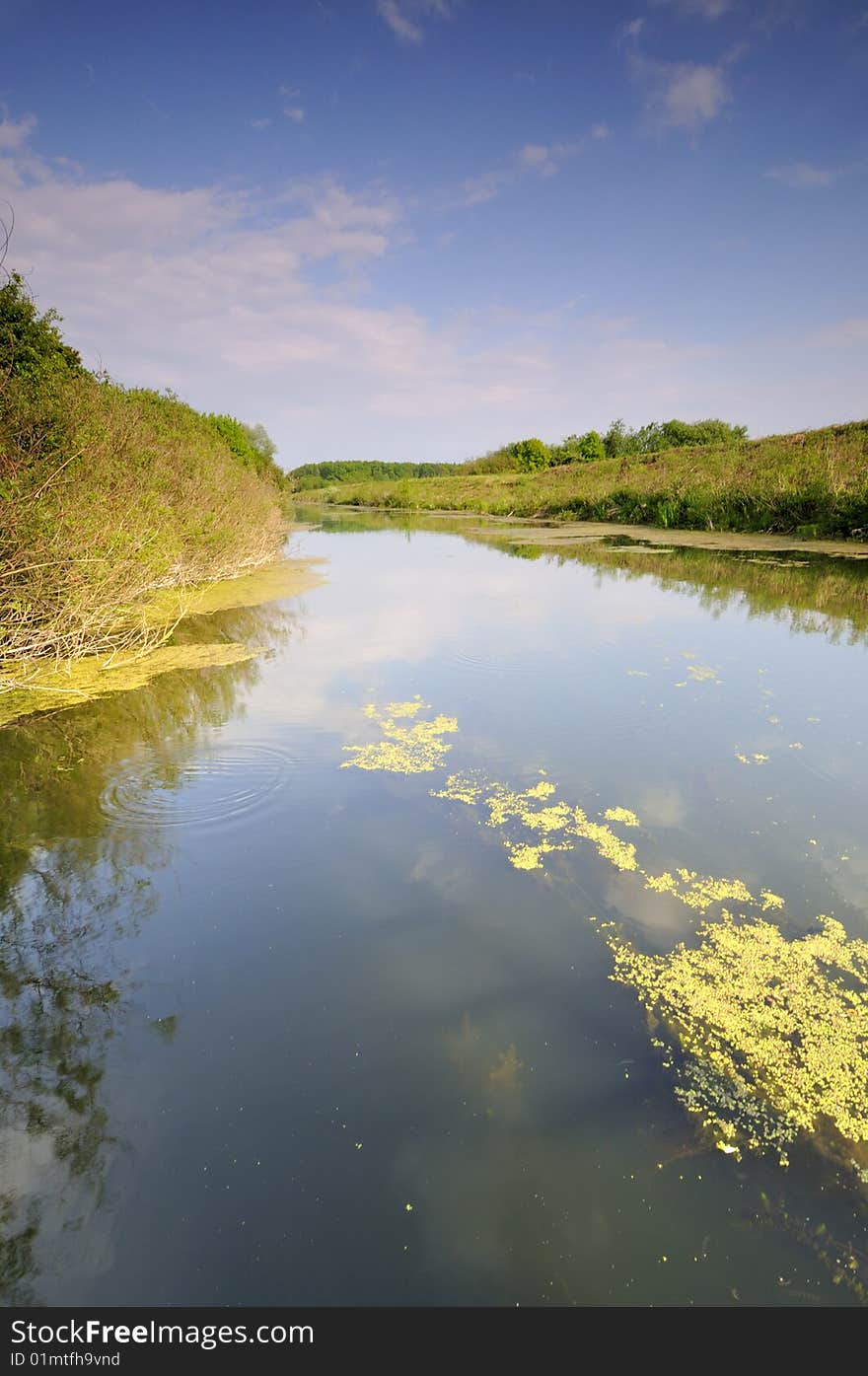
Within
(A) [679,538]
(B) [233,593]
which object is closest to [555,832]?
(B) [233,593]

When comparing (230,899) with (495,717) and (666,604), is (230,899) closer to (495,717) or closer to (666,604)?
(495,717)

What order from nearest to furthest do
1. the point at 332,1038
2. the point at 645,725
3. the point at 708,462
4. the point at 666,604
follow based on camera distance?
1. the point at 332,1038
2. the point at 645,725
3. the point at 666,604
4. the point at 708,462

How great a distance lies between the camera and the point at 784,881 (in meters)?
3.07

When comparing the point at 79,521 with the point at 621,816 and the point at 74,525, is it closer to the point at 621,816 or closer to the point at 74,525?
the point at 74,525

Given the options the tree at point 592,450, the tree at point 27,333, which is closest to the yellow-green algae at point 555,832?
the tree at point 27,333

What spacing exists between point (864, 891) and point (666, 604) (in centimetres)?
734

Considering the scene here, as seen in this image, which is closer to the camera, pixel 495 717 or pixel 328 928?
pixel 328 928

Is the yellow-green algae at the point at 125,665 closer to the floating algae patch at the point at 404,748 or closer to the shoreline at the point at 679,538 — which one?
the floating algae patch at the point at 404,748

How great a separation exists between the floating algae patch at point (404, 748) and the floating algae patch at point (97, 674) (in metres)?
2.75

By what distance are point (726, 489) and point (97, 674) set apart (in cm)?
1984

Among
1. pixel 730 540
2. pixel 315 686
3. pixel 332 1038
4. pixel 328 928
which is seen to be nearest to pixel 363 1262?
pixel 332 1038

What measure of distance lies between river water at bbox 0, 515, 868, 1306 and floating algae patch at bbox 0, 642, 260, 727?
1.60 ft

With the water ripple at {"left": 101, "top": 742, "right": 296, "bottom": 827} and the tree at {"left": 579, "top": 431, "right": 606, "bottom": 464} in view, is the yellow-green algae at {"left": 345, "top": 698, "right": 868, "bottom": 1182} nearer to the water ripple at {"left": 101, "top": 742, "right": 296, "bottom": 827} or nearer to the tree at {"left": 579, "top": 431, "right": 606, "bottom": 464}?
the water ripple at {"left": 101, "top": 742, "right": 296, "bottom": 827}

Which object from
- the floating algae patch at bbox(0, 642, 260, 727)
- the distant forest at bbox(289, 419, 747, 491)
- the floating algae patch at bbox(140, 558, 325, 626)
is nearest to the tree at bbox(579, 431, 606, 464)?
the distant forest at bbox(289, 419, 747, 491)
